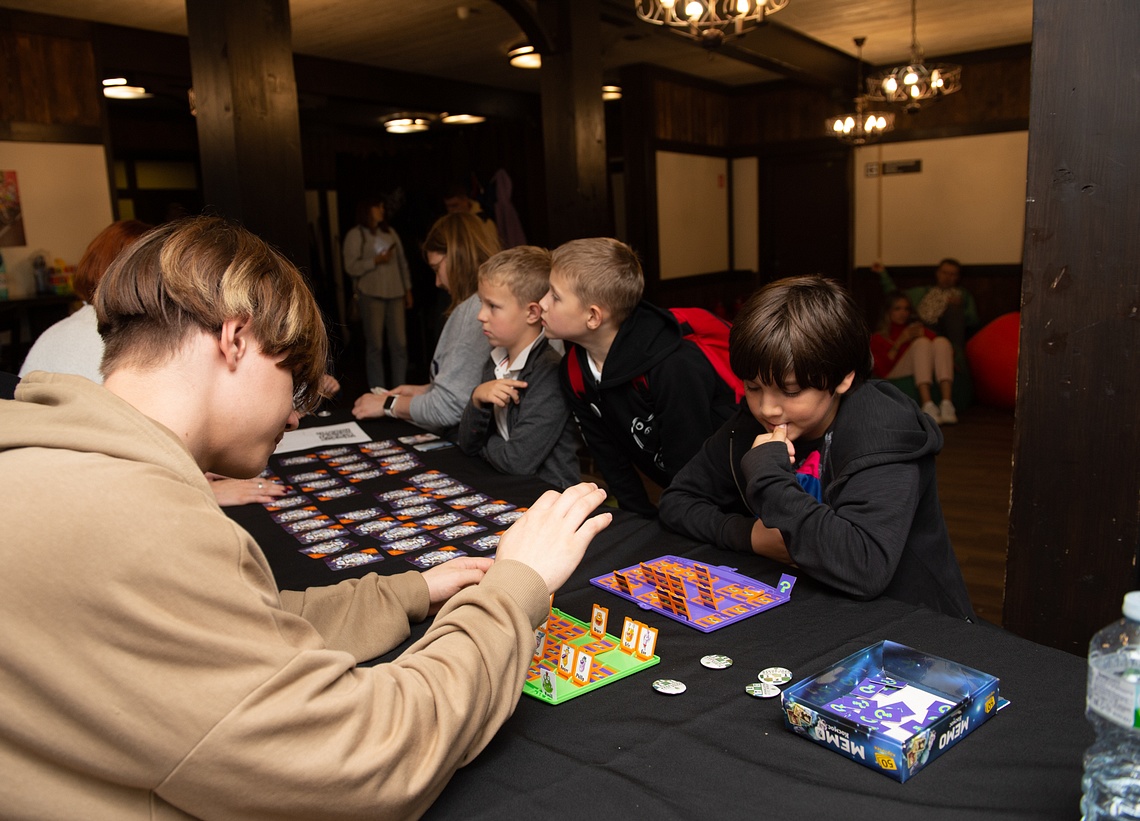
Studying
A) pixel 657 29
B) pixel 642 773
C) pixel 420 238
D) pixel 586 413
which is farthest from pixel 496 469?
pixel 420 238

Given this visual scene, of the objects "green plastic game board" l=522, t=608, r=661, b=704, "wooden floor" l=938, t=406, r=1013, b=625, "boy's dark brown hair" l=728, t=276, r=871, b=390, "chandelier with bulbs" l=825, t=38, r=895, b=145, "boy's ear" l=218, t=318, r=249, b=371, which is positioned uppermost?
"chandelier with bulbs" l=825, t=38, r=895, b=145

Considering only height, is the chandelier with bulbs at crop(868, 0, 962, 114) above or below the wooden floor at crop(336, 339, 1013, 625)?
above

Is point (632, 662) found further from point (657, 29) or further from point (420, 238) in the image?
point (420, 238)

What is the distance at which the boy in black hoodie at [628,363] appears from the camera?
2629 mm

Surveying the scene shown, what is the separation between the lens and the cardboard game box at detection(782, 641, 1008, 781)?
3.35 ft

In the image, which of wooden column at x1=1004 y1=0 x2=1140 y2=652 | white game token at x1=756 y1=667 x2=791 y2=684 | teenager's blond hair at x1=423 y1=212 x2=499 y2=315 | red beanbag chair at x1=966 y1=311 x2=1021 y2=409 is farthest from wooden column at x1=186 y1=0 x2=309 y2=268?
red beanbag chair at x1=966 y1=311 x2=1021 y2=409

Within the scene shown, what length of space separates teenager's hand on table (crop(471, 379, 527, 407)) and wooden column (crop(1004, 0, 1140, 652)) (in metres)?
1.43

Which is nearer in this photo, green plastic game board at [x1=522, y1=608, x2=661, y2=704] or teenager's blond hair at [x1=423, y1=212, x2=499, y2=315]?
green plastic game board at [x1=522, y1=608, x2=661, y2=704]

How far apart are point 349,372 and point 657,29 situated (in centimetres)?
524

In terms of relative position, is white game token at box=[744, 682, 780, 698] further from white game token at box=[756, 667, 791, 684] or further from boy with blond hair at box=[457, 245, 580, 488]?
boy with blond hair at box=[457, 245, 580, 488]

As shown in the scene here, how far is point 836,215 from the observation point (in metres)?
10.8

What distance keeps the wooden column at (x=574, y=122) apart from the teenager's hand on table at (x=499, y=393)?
99.3 inches

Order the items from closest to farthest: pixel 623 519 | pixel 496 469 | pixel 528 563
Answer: pixel 528 563 < pixel 623 519 < pixel 496 469

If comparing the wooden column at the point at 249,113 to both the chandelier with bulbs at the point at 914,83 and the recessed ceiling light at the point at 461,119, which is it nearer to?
the chandelier with bulbs at the point at 914,83
